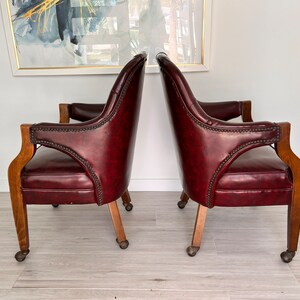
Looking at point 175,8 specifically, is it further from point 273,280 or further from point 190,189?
point 273,280

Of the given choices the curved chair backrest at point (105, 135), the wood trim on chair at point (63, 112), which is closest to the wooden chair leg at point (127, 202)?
the curved chair backrest at point (105, 135)

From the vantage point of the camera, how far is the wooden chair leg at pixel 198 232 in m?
1.49

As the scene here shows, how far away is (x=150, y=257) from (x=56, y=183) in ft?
2.01

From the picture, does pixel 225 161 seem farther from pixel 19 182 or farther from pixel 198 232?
pixel 19 182

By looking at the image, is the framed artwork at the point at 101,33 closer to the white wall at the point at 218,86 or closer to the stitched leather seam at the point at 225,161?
the white wall at the point at 218,86

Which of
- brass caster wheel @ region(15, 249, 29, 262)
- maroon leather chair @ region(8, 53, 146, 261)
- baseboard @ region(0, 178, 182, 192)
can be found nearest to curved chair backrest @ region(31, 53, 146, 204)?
maroon leather chair @ region(8, 53, 146, 261)

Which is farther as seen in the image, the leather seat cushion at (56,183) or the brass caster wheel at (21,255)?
the brass caster wheel at (21,255)

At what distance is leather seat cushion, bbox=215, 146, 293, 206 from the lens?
1350 millimetres

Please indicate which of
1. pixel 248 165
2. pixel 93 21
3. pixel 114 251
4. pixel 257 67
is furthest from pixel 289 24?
pixel 114 251

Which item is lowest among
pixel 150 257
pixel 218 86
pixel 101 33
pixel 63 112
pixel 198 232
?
pixel 150 257

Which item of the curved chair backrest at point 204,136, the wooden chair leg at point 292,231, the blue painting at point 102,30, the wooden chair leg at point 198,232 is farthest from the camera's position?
the blue painting at point 102,30

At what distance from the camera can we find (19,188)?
1.42 meters

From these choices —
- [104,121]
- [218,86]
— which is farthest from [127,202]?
[218,86]

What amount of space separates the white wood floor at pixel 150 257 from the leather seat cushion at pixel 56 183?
335 mm
